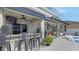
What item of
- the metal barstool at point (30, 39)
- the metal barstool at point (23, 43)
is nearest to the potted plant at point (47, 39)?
the metal barstool at point (30, 39)

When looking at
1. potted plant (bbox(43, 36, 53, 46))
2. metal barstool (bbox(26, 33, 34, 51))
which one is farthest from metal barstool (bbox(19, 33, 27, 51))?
potted plant (bbox(43, 36, 53, 46))

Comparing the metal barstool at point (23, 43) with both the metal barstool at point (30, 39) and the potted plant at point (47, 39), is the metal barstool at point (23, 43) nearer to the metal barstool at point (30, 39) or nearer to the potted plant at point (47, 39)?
the metal barstool at point (30, 39)

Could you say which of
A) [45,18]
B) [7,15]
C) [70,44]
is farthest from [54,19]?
[7,15]

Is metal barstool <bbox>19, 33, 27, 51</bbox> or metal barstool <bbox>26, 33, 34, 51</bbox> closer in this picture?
metal barstool <bbox>19, 33, 27, 51</bbox>

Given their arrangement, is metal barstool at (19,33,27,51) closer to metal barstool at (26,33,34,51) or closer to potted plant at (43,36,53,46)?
metal barstool at (26,33,34,51)

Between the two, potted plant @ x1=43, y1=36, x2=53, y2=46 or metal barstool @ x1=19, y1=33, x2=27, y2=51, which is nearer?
metal barstool @ x1=19, y1=33, x2=27, y2=51

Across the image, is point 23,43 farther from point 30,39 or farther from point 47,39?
point 47,39

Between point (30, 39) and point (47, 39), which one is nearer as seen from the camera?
point (47, 39)

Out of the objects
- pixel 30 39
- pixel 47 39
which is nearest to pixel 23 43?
pixel 30 39

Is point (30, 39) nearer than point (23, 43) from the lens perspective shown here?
No
